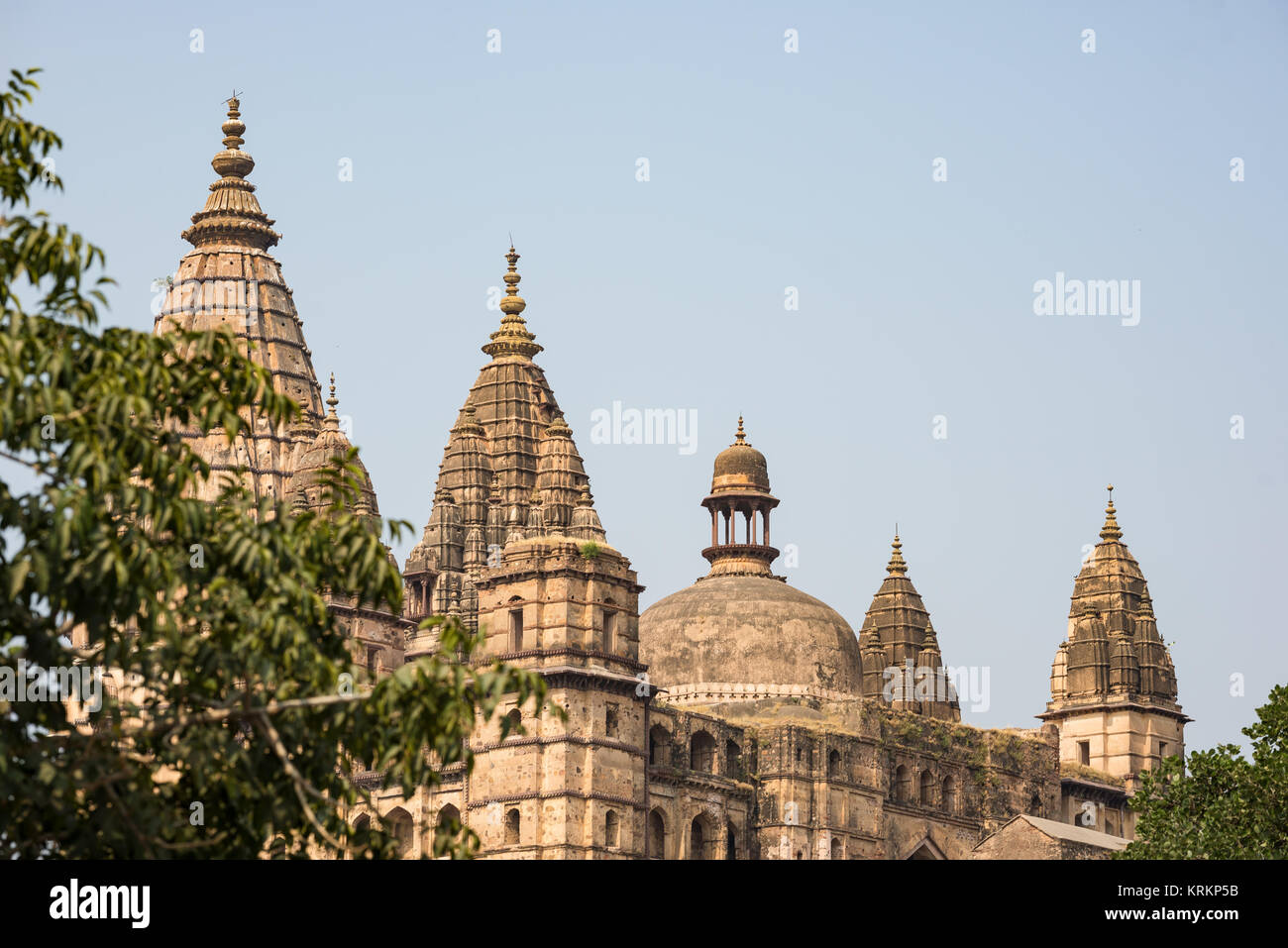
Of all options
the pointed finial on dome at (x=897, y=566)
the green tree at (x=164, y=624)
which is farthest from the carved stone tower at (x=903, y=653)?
the green tree at (x=164, y=624)

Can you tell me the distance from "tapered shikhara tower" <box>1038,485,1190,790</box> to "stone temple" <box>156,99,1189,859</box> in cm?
9

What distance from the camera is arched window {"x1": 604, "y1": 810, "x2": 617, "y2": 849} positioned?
62.1m

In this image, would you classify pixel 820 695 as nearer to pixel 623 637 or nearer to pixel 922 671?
pixel 922 671

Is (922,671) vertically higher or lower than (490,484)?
lower

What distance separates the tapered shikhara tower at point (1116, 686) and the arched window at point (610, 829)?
26.4 metres

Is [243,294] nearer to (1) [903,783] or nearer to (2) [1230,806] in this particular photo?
(1) [903,783]

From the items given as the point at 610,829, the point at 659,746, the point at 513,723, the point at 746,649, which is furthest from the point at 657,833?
the point at 513,723

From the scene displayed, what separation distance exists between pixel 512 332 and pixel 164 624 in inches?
2442

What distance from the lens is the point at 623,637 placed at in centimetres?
6406

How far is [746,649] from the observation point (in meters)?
75.1

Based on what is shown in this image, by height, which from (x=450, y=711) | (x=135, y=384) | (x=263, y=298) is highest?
(x=263, y=298)

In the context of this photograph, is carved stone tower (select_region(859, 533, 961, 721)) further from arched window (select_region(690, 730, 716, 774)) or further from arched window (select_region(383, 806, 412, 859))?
arched window (select_region(383, 806, 412, 859))
